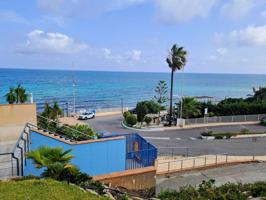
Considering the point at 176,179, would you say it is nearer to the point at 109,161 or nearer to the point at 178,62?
the point at 109,161

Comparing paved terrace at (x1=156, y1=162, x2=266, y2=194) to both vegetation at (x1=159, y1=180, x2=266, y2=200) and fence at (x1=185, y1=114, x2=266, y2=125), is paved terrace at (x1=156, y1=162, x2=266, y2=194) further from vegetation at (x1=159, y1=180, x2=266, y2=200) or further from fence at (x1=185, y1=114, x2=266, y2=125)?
fence at (x1=185, y1=114, x2=266, y2=125)

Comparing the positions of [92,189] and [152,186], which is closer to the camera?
[92,189]

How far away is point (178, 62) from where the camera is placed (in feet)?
144

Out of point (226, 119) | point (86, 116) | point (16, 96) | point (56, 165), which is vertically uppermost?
point (16, 96)

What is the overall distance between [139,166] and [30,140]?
5.10m

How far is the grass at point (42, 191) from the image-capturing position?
26.9ft

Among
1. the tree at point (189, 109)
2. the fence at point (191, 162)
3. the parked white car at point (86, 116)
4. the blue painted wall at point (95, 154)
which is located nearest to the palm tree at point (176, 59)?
the tree at point (189, 109)

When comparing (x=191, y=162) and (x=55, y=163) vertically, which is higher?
(x=55, y=163)

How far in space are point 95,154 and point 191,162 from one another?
1012 centimetres

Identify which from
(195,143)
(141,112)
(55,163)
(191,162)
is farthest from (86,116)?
(55,163)

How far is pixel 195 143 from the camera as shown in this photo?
104 feet

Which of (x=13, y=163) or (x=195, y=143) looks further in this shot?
(x=195, y=143)

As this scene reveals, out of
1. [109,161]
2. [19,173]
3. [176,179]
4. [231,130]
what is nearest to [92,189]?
[19,173]

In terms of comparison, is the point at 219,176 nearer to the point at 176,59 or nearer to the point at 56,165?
the point at 56,165
